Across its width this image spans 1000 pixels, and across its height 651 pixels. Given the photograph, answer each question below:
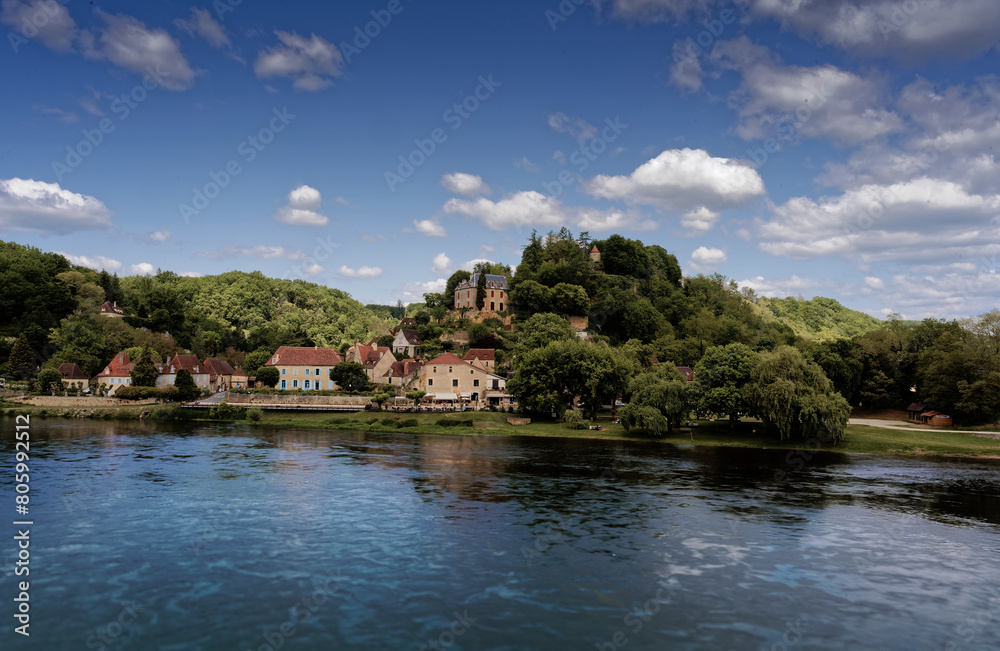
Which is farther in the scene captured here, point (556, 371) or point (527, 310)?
point (527, 310)

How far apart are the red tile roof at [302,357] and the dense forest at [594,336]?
14.2 meters

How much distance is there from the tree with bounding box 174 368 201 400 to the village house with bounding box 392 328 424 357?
39147mm

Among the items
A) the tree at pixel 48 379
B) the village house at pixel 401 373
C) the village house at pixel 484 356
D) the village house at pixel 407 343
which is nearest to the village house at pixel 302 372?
the village house at pixel 401 373

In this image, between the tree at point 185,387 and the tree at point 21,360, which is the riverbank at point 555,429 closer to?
the tree at point 185,387

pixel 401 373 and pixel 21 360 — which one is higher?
pixel 21 360

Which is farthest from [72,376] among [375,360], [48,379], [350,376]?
[375,360]

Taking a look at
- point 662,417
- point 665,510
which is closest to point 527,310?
point 662,417

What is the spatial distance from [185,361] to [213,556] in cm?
9134

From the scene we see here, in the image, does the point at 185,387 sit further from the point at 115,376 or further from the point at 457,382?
the point at 457,382

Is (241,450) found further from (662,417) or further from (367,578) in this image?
(662,417)

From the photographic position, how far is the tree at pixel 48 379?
89.8m

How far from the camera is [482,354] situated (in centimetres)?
10750

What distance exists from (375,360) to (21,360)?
5617cm

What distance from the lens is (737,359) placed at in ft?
221
